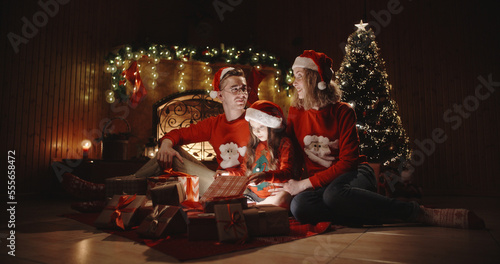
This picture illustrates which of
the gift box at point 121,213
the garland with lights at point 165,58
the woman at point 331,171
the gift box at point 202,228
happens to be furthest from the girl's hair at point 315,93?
the garland with lights at point 165,58

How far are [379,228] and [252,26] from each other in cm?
580

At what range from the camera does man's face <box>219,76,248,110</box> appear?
8.71 feet

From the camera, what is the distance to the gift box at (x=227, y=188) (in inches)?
76.2

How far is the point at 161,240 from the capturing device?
5.68 feet

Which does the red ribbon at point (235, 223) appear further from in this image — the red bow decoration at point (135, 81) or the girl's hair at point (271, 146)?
the red bow decoration at point (135, 81)

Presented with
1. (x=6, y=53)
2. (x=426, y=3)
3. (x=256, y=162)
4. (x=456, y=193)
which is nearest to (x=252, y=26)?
(x=426, y=3)

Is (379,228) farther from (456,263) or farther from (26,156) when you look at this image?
(26,156)

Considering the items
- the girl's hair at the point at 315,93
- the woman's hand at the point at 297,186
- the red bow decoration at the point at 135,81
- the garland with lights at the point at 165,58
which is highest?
the garland with lights at the point at 165,58

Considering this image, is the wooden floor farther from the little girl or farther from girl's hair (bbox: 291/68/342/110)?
girl's hair (bbox: 291/68/342/110)

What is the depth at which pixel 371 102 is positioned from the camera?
14.6ft

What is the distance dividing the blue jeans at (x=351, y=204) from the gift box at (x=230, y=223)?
0.62 m

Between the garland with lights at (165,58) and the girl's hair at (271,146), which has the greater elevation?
the garland with lights at (165,58)

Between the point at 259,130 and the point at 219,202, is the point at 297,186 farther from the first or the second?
the point at 219,202

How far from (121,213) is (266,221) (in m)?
0.92
